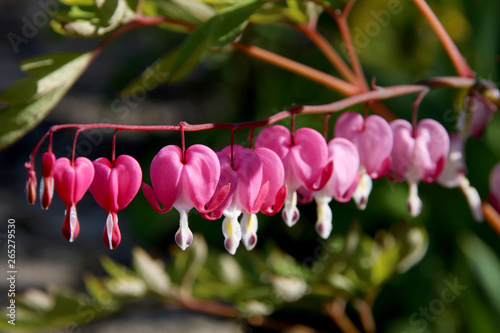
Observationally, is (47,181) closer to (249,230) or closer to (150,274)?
(249,230)

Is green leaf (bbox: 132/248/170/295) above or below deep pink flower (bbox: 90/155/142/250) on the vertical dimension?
below

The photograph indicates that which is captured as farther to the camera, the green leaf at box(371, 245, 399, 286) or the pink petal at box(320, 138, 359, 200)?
the green leaf at box(371, 245, 399, 286)

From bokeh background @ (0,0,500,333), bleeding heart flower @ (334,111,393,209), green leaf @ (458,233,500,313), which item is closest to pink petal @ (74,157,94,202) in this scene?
bleeding heart flower @ (334,111,393,209)

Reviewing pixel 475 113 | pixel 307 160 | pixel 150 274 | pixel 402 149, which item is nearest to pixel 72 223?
pixel 307 160

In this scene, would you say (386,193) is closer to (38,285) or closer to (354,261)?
(354,261)

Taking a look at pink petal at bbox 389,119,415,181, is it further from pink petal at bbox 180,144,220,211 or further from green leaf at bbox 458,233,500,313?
green leaf at bbox 458,233,500,313

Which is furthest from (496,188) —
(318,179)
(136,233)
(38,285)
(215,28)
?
(38,285)

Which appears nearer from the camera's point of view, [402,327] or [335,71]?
[402,327]
